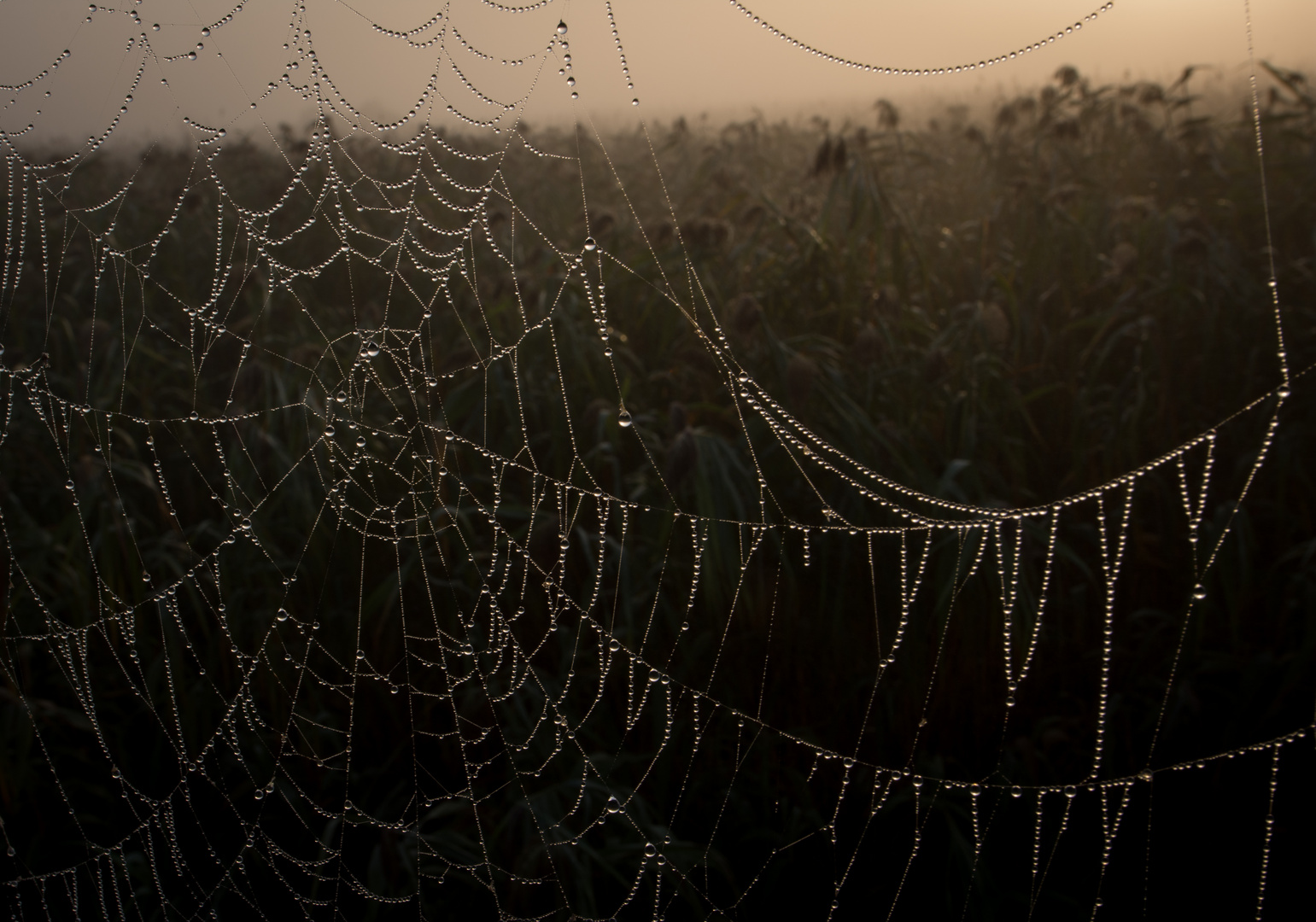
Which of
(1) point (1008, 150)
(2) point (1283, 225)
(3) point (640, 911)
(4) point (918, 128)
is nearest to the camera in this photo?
(3) point (640, 911)

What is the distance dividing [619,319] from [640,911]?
6.65ft

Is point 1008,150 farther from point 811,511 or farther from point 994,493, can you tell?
point 811,511

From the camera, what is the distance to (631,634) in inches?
92.7

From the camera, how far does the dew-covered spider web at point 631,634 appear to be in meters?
2.14

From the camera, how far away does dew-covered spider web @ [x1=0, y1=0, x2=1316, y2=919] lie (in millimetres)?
2145

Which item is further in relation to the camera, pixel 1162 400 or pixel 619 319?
pixel 619 319

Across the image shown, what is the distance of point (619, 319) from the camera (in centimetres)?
335

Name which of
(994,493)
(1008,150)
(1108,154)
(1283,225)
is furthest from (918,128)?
(994,493)

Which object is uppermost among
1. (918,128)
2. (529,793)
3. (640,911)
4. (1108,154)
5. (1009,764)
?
(918,128)

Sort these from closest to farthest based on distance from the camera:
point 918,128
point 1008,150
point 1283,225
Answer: point 1283,225 → point 1008,150 → point 918,128

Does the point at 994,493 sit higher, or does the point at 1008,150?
the point at 1008,150

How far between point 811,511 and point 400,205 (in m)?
2.84

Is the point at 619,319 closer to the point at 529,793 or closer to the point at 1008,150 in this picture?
the point at 529,793

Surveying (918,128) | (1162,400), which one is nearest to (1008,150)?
(918,128)
